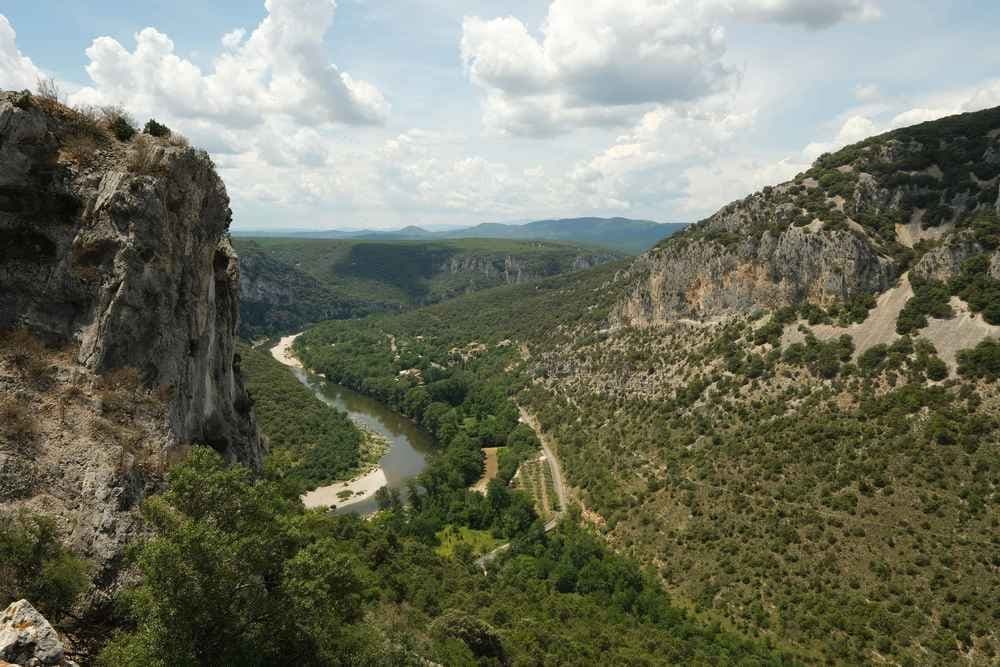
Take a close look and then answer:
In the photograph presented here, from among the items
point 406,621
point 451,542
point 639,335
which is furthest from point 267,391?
point 406,621

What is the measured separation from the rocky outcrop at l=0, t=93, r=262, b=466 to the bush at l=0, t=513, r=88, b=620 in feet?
21.1

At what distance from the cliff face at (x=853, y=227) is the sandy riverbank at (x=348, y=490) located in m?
55.0

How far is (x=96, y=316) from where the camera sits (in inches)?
861

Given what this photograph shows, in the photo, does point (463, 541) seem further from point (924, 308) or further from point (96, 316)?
point (924, 308)

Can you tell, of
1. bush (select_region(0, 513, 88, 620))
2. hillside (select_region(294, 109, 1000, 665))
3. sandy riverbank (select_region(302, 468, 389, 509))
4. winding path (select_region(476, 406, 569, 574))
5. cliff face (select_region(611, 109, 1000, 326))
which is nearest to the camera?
bush (select_region(0, 513, 88, 620))

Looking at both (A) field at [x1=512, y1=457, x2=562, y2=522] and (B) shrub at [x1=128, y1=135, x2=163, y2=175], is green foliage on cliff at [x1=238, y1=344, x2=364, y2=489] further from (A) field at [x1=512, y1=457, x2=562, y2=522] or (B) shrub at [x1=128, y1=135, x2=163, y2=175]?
(B) shrub at [x1=128, y1=135, x2=163, y2=175]

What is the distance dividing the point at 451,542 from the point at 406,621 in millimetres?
31096

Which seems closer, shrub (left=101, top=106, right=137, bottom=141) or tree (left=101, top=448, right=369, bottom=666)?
tree (left=101, top=448, right=369, bottom=666)

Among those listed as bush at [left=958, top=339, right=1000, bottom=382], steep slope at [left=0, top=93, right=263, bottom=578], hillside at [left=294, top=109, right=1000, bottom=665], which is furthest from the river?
bush at [left=958, top=339, right=1000, bottom=382]

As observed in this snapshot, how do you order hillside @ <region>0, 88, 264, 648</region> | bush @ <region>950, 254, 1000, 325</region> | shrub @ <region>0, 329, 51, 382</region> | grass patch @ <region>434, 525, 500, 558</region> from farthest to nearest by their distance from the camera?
1. grass patch @ <region>434, 525, 500, 558</region>
2. bush @ <region>950, 254, 1000, 325</region>
3. shrub @ <region>0, 329, 51, 382</region>
4. hillside @ <region>0, 88, 264, 648</region>

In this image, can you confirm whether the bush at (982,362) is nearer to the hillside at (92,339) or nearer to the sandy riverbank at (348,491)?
the hillside at (92,339)

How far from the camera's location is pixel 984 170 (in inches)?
3017

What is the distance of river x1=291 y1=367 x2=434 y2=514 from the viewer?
8656 centimetres

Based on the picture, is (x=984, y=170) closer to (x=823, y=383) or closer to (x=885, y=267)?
(x=885, y=267)
